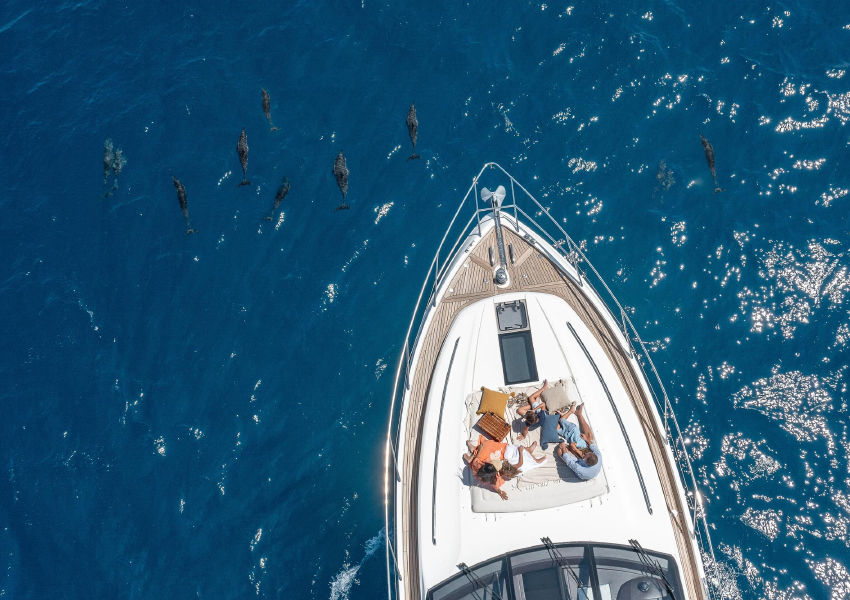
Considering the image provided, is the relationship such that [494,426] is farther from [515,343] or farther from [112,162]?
[112,162]

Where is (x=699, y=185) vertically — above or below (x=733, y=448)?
above

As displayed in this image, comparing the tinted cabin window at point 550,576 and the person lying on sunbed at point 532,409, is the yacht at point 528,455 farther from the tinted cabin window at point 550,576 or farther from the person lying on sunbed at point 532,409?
the person lying on sunbed at point 532,409

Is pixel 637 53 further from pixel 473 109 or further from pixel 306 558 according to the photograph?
pixel 306 558

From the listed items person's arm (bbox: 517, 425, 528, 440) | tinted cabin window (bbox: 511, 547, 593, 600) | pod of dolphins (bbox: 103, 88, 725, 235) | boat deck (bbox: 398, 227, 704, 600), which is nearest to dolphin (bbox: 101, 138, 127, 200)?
pod of dolphins (bbox: 103, 88, 725, 235)

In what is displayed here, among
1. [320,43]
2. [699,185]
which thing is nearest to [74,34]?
[320,43]

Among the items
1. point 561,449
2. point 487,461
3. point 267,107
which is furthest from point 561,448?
point 267,107

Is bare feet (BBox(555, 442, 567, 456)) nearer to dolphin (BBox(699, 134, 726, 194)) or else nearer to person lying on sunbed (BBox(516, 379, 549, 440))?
person lying on sunbed (BBox(516, 379, 549, 440))
